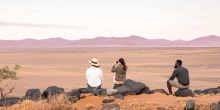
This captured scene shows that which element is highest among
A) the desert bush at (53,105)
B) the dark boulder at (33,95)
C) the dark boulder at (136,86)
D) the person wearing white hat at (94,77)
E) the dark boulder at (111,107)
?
the person wearing white hat at (94,77)

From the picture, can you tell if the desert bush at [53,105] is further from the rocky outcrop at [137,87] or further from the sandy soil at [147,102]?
the rocky outcrop at [137,87]

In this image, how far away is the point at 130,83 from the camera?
1847 cm

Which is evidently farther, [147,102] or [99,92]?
[99,92]

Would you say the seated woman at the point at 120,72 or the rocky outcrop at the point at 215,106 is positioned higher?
the seated woman at the point at 120,72

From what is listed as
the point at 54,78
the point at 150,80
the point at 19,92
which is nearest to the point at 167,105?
the point at 19,92

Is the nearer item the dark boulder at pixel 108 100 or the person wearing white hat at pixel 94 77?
the dark boulder at pixel 108 100

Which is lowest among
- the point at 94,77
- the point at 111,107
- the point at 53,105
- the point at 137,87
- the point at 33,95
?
the point at 111,107

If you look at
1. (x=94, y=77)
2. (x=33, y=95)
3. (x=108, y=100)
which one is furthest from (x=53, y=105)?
(x=94, y=77)

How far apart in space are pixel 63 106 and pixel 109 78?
69.8ft

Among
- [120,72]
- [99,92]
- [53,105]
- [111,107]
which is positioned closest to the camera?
[53,105]

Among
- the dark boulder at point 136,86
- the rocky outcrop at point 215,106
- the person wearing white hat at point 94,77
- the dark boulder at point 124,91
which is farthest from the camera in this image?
the person wearing white hat at point 94,77

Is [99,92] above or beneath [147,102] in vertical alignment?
above

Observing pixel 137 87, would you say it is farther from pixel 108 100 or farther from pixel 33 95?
pixel 33 95

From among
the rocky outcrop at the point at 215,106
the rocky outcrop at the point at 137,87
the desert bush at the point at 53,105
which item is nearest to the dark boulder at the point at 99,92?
the rocky outcrop at the point at 137,87
